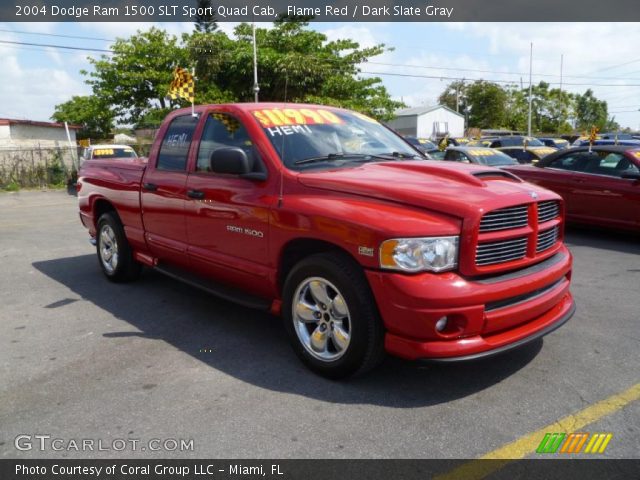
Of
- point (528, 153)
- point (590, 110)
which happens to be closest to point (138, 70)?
point (528, 153)

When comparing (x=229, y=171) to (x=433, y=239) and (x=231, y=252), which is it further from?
(x=433, y=239)

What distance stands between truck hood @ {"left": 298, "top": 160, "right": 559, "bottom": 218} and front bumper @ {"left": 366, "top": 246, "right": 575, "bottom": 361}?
454mm

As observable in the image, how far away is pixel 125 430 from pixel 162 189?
2.61 meters

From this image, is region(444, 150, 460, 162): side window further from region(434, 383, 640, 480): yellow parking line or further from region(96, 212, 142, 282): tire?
region(434, 383, 640, 480): yellow parking line

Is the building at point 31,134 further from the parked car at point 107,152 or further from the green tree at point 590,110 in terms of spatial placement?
the green tree at point 590,110

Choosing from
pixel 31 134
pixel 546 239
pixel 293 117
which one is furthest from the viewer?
pixel 31 134

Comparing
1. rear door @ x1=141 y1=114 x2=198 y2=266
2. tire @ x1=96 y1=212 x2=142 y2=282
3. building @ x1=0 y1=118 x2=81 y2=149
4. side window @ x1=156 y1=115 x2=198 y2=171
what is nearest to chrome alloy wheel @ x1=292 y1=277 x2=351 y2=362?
rear door @ x1=141 y1=114 x2=198 y2=266

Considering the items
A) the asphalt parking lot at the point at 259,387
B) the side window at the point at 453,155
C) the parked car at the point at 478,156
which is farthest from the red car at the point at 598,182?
the asphalt parking lot at the point at 259,387

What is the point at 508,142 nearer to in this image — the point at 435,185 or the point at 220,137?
the point at 220,137

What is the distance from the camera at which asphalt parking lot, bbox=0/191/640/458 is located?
3.04 meters

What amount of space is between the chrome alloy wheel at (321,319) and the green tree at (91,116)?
36.6 metres

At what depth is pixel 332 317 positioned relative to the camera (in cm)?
367

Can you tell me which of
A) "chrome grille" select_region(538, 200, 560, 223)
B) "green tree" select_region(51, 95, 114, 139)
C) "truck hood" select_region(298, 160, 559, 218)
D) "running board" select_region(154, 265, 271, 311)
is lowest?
"running board" select_region(154, 265, 271, 311)

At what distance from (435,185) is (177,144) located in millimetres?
2711
